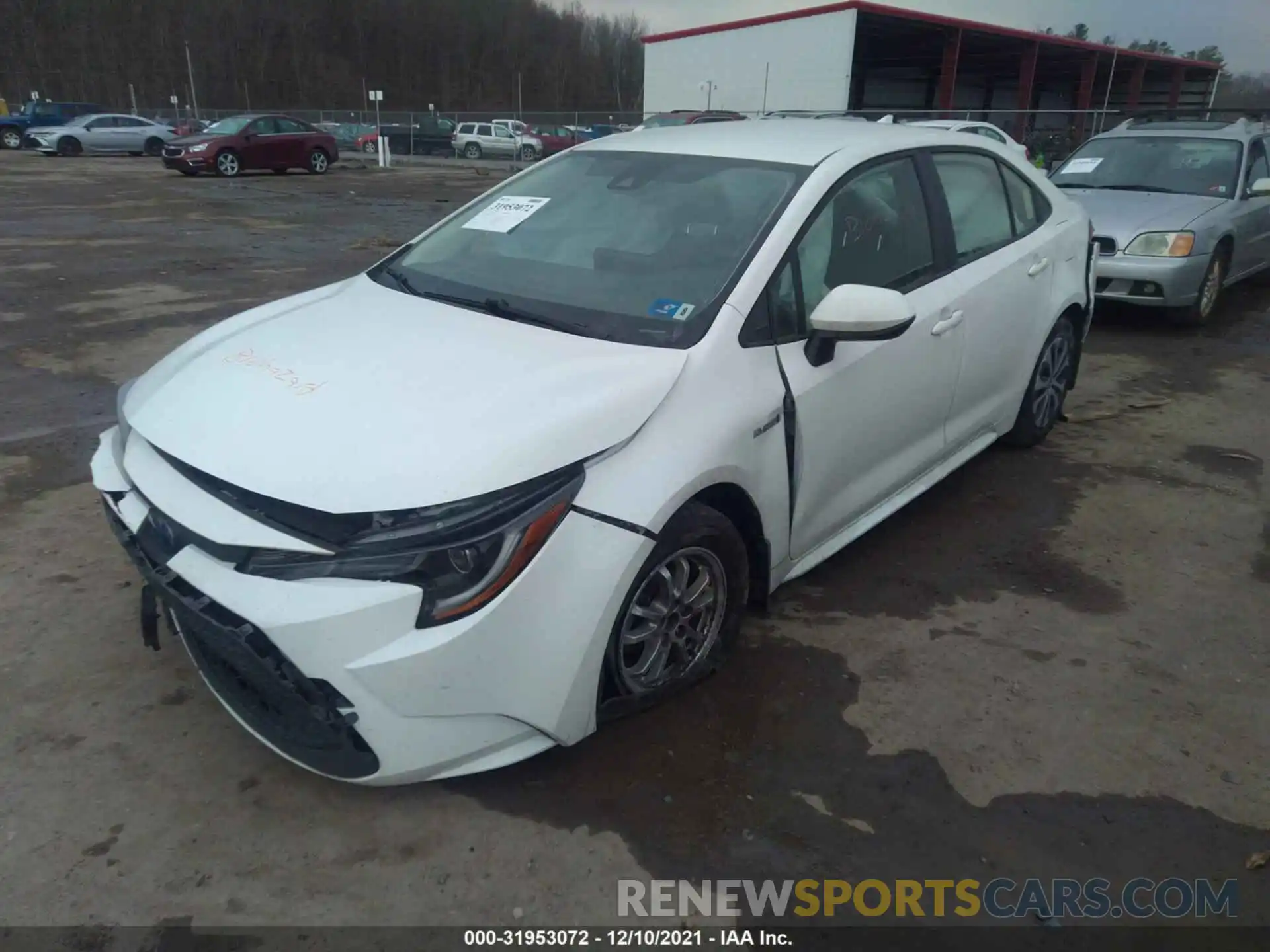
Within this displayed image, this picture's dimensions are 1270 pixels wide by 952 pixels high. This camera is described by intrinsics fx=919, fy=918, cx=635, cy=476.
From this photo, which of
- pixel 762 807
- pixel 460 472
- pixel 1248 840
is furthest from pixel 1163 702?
pixel 460 472

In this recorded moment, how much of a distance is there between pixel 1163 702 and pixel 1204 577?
1042 millimetres

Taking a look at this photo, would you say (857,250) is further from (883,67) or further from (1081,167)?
(883,67)

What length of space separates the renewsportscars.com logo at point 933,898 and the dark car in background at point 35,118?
125 feet

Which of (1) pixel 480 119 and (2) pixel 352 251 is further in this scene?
(1) pixel 480 119

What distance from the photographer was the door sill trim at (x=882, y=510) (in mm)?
3219

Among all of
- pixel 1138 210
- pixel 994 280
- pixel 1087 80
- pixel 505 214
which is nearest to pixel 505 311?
pixel 505 214

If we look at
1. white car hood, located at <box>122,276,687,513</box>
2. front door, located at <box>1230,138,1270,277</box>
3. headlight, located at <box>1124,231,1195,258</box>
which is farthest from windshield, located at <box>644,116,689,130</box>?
white car hood, located at <box>122,276,687,513</box>

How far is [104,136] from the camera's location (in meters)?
29.9

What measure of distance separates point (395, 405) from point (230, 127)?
75.6ft

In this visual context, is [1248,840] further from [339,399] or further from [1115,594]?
[339,399]

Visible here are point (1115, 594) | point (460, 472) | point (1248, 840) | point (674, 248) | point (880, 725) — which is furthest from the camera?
point (1115, 594)

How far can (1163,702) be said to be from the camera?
A: 9.60 ft

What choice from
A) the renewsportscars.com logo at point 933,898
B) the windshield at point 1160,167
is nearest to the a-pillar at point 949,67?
the windshield at point 1160,167

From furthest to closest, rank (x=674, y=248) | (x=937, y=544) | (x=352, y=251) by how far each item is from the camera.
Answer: (x=352, y=251) → (x=937, y=544) → (x=674, y=248)
